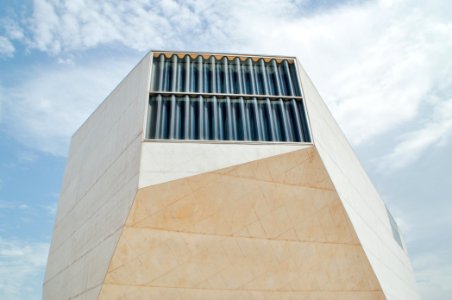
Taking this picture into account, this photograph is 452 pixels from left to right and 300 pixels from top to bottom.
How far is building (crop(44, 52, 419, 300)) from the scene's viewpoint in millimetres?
12211

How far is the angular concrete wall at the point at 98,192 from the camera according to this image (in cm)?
1309

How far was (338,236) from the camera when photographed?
13.4 m

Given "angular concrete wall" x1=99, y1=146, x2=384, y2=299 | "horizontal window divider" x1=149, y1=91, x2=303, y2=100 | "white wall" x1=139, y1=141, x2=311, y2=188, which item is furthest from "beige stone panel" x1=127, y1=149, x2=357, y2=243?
"horizontal window divider" x1=149, y1=91, x2=303, y2=100

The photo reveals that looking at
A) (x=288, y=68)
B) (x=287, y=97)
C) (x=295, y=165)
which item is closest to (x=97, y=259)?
(x=295, y=165)

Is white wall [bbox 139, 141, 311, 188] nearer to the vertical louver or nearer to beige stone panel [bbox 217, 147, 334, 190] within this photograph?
beige stone panel [bbox 217, 147, 334, 190]

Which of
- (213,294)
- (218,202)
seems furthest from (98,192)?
(213,294)

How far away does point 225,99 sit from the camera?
1527cm

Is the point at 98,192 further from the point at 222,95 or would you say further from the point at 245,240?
the point at 245,240

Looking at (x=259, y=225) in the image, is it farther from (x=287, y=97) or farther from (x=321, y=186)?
(x=287, y=97)

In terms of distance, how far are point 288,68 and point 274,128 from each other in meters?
3.83

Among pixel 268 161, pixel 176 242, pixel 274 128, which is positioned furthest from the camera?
pixel 274 128

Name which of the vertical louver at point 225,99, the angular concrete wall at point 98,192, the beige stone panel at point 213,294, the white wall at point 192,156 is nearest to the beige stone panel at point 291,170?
the white wall at point 192,156

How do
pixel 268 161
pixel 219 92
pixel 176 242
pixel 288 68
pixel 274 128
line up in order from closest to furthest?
pixel 176 242
pixel 268 161
pixel 274 128
pixel 219 92
pixel 288 68

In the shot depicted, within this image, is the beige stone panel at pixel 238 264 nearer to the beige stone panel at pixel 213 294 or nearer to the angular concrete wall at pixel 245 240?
the angular concrete wall at pixel 245 240
